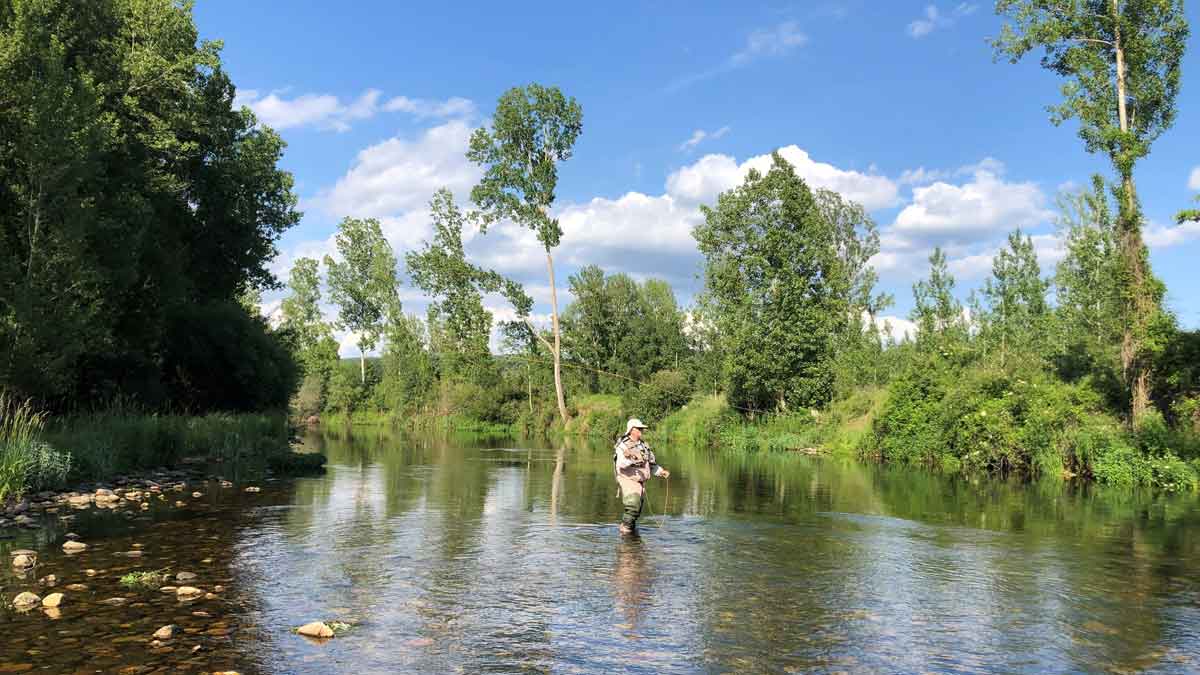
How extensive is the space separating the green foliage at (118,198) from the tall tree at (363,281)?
60.6 metres

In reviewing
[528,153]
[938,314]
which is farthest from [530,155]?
[938,314]

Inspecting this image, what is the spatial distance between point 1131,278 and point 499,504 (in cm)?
2788

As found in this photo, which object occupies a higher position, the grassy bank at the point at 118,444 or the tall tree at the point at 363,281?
the tall tree at the point at 363,281

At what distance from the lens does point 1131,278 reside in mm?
33281

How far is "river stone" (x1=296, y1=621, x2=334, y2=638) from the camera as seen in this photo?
8.88 metres

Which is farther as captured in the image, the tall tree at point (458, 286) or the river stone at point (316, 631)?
the tall tree at point (458, 286)

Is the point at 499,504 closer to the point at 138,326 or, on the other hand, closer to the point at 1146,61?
the point at 138,326

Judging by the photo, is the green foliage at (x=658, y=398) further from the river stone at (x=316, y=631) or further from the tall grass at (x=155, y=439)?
the river stone at (x=316, y=631)

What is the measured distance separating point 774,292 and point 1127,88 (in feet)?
86.9

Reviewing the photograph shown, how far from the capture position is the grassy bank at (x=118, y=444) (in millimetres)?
17766

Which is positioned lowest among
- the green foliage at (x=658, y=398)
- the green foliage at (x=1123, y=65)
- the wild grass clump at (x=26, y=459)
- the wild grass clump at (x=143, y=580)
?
the wild grass clump at (x=143, y=580)

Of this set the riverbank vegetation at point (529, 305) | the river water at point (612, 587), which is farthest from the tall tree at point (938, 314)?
the river water at point (612, 587)

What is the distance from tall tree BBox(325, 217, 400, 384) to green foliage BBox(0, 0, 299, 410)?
199 ft

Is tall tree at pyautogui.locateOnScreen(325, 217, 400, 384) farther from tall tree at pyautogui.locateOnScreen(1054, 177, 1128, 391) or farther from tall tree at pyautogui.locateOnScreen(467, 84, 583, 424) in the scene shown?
tall tree at pyautogui.locateOnScreen(1054, 177, 1128, 391)
